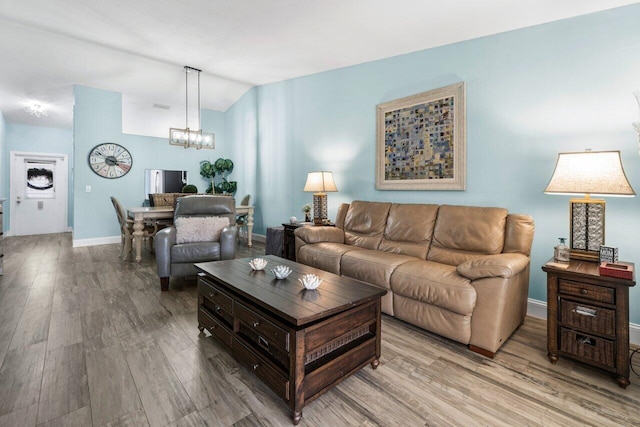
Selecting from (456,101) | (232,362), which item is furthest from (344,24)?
(232,362)

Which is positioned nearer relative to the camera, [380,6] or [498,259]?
[498,259]

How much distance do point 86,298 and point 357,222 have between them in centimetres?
291

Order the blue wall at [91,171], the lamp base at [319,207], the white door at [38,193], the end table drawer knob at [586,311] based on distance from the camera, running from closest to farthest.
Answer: the end table drawer knob at [586,311], the lamp base at [319,207], the blue wall at [91,171], the white door at [38,193]

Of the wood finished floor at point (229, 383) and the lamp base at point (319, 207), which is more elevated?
the lamp base at point (319, 207)

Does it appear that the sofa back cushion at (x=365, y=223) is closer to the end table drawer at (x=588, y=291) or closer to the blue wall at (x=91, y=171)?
the end table drawer at (x=588, y=291)

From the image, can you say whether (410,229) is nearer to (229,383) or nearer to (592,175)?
(592,175)

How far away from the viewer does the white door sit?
6906mm

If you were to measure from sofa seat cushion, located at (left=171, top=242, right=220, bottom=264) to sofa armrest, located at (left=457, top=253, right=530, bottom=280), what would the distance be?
2556mm

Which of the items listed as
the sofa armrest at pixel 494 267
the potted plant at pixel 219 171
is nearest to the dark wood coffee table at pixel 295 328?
the sofa armrest at pixel 494 267

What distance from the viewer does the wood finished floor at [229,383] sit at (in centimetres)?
140

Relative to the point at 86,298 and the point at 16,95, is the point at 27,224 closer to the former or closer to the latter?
the point at 16,95

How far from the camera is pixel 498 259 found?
199 cm

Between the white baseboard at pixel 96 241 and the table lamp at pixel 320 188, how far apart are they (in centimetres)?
454

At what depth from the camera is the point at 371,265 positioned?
254 centimetres
